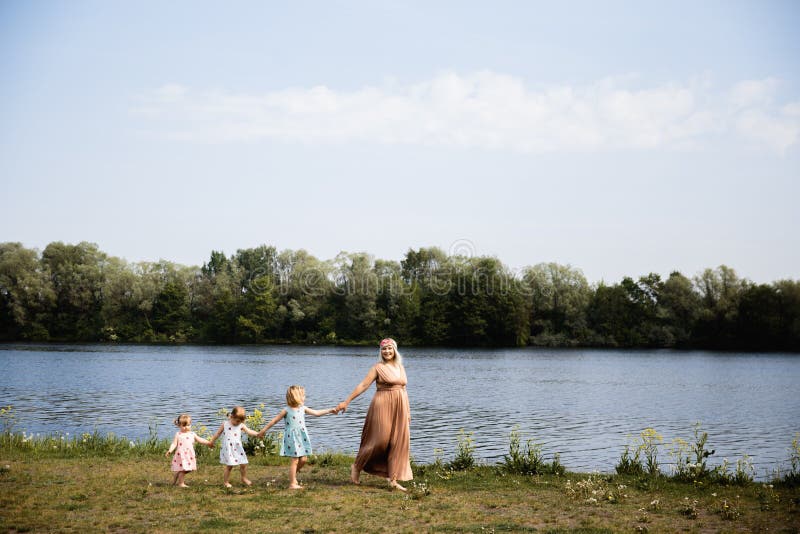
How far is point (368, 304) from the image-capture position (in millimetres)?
97250

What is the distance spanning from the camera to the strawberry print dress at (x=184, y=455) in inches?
444

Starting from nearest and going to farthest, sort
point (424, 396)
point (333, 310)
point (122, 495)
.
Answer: point (122, 495) → point (424, 396) → point (333, 310)

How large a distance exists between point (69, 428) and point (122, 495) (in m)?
14.7

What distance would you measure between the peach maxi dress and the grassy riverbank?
0.43 m

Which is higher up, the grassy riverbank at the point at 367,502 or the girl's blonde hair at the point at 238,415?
the girl's blonde hair at the point at 238,415

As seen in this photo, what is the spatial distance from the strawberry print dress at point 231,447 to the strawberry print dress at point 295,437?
2.41 feet

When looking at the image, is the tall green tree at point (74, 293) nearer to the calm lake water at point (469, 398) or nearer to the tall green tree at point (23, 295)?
the tall green tree at point (23, 295)

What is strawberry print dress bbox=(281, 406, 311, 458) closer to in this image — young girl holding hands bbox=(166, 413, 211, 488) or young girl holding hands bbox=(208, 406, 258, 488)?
young girl holding hands bbox=(208, 406, 258, 488)

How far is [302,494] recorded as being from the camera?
1096 centimetres

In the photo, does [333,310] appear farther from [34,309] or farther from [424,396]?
[424,396]

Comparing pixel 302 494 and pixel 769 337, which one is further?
pixel 769 337

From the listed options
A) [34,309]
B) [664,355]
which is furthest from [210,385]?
[34,309]

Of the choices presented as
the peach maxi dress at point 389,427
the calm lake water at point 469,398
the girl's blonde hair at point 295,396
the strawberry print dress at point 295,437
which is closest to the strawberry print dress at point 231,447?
the strawberry print dress at point 295,437

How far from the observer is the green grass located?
9109mm
